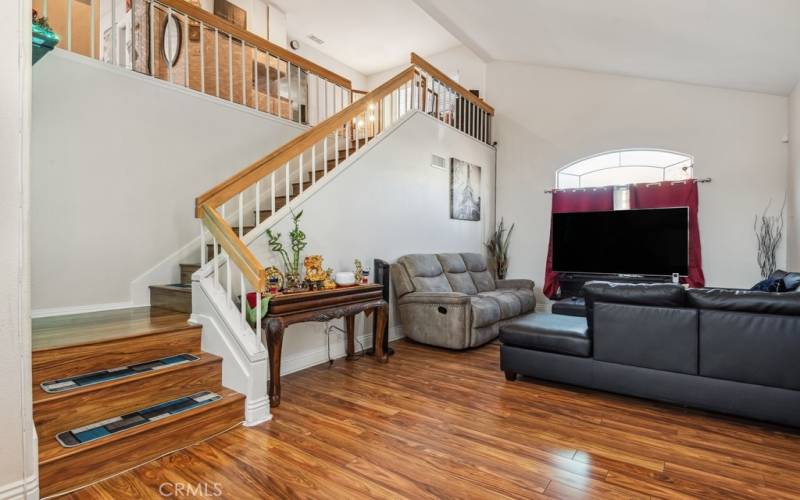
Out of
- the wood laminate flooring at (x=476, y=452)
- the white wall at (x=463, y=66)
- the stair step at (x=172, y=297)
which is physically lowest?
the wood laminate flooring at (x=476, y=452)

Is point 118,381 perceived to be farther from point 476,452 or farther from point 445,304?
point 445,304

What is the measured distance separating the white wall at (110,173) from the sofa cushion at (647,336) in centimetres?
361

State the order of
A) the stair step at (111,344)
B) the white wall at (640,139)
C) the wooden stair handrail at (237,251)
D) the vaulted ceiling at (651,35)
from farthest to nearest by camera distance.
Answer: the white wall at (640,139)
the vaulted ceiling at (651,35)
the wooden stair handrail at (237,251)
the stair step at (111,344)

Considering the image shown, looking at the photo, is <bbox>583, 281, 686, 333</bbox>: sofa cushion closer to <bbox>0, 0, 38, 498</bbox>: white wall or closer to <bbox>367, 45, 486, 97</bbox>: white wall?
<bbox>0, 0, 38, 498</bbox>: white wall

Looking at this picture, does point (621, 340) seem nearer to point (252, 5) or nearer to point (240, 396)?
point (240, 396)

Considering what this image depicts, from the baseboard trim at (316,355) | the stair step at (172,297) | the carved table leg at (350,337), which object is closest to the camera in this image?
the stair step at (172,297)

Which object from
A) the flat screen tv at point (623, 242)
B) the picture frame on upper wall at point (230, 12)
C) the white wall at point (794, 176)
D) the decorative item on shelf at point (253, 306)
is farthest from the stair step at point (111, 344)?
the white wall at point (794, 176)

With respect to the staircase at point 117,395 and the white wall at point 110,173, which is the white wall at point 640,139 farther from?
the staircase at point 117,395

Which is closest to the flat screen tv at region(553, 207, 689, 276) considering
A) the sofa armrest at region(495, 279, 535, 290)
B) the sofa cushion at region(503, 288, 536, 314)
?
the sofa armrest at region(495, 279, 535, 290)

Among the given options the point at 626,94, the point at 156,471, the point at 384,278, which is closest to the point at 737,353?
the point at 384,278

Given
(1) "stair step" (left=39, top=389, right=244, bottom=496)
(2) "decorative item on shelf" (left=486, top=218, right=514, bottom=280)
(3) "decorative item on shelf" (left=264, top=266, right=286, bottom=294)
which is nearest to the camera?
(1) "stair step" (left=39, top=389, right=244, bottom=496)

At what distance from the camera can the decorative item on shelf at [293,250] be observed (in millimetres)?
3298

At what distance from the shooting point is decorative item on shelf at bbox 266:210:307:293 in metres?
3.30

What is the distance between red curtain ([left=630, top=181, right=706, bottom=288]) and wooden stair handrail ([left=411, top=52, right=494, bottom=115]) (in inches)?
107
